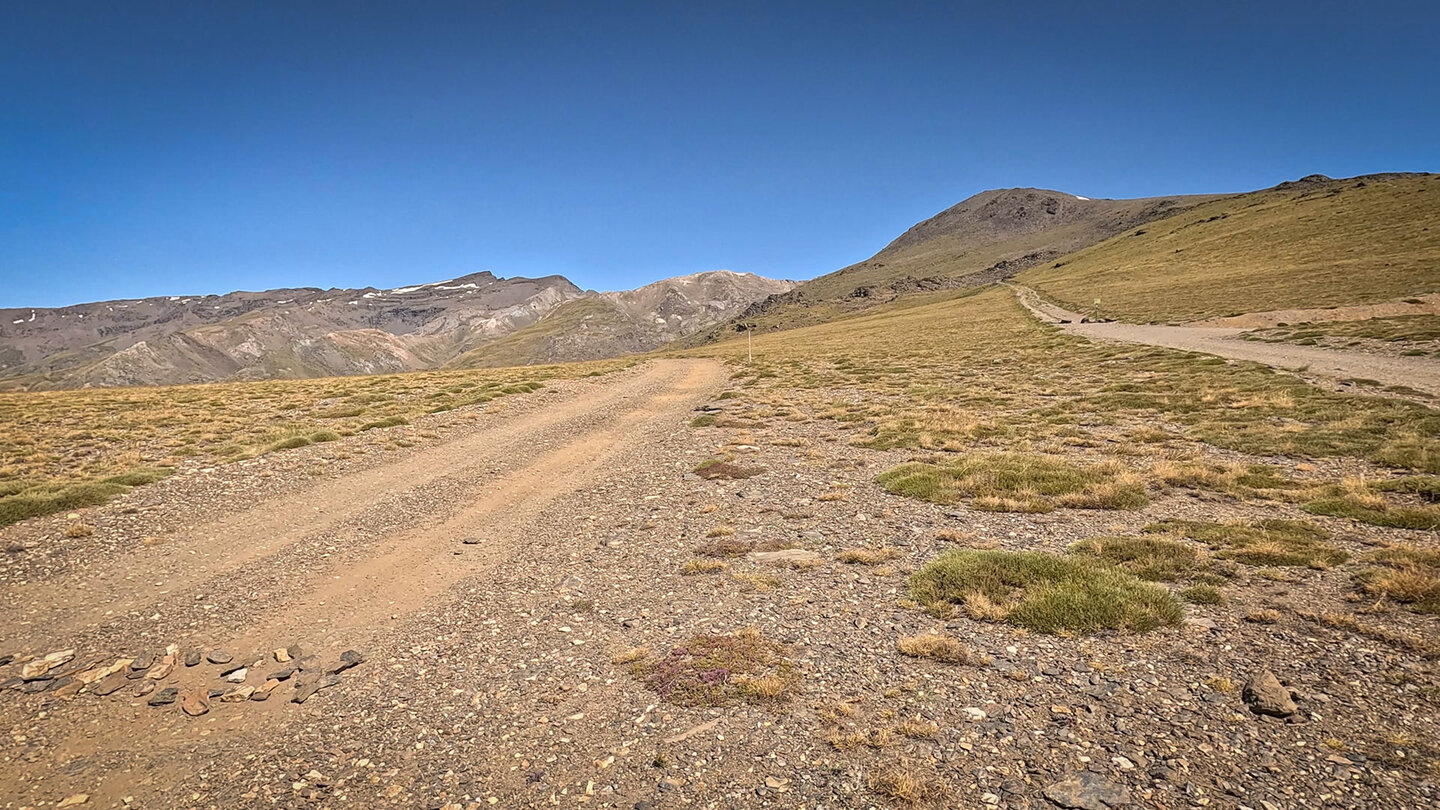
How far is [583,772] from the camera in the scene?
19.4 ft

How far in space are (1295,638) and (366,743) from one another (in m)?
11.1

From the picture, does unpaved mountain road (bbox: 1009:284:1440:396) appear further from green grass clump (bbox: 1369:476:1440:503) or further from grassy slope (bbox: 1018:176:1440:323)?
green grass clump (bbox: 1369:476:1440:503)

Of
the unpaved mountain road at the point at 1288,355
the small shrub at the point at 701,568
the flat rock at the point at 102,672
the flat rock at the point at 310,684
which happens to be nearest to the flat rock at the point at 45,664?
the flat rock at the point at 102,672

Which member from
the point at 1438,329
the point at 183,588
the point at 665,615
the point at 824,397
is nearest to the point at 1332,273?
the point at 1438,329

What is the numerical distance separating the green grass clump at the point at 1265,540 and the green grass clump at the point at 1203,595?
5.58 ft

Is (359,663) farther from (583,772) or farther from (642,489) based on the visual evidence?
(642,489)

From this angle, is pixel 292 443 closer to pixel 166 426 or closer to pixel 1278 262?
pixel 166 426

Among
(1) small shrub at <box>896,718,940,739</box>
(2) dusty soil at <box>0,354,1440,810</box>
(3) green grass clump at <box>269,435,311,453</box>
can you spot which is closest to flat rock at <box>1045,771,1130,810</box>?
(2) dusty soil at <box>0,354,1440,810</box>

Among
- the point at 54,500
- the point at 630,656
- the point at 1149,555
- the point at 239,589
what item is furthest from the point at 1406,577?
the point at 54,500

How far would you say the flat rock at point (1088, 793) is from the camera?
4.91 meters

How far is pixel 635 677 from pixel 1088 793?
5.01 meters

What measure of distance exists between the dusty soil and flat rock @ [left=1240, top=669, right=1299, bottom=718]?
0.11m

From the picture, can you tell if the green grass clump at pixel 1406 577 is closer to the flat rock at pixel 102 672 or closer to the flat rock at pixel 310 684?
the flat rock at pixel 310 684

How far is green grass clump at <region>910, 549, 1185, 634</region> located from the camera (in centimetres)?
769
